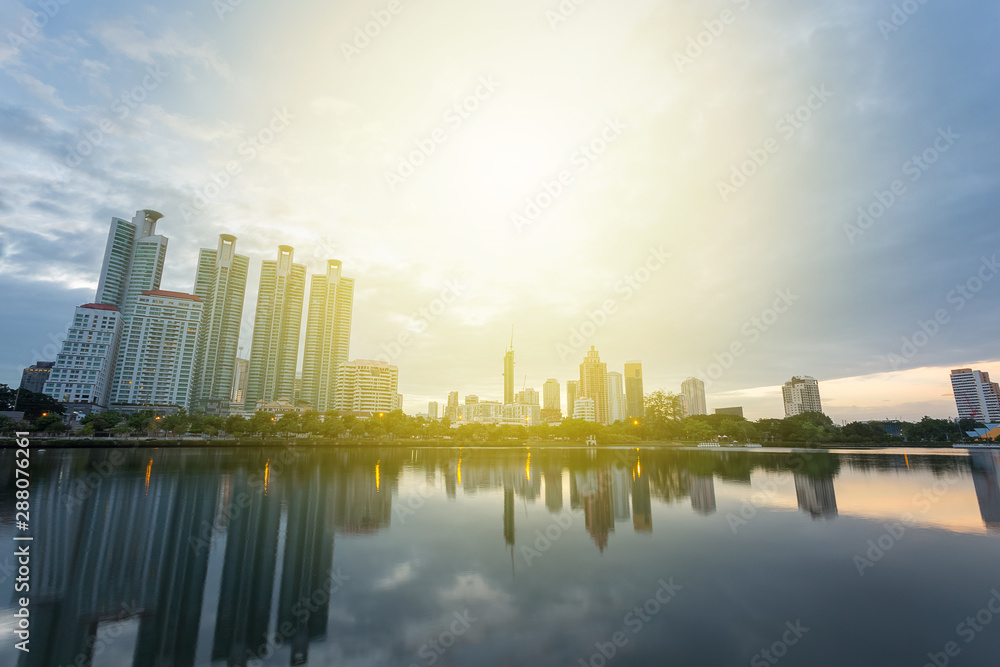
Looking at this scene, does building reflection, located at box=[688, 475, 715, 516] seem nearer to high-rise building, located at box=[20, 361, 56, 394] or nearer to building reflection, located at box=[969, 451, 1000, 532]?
building reflection, located at box=[969, 451, 1000, 532]

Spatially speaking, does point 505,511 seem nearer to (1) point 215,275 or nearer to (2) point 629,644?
(2) point 629,644

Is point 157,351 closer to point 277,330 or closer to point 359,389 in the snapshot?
point 277,330

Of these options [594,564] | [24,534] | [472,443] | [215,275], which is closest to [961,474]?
[594,564]

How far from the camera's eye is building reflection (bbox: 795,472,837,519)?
25.8 meters

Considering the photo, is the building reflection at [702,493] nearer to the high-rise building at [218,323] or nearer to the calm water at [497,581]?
the calm water at [497,581]

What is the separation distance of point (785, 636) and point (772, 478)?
38362 mm

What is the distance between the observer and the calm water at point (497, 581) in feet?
32.3

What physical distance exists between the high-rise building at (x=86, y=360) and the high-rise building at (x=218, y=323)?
32574mm

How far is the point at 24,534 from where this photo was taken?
59.7 feet

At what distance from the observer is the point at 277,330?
626 feet

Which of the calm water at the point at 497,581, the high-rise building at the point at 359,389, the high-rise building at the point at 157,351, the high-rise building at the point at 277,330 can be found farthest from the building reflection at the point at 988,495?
the high-rise building at the point at 277,330

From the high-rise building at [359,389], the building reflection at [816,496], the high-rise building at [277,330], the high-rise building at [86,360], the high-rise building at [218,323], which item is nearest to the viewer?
the building reflection at [816,496]

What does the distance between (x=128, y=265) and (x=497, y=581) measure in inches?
8325

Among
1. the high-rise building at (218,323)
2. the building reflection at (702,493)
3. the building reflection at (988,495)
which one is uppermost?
the high-rise building at (218,323)
